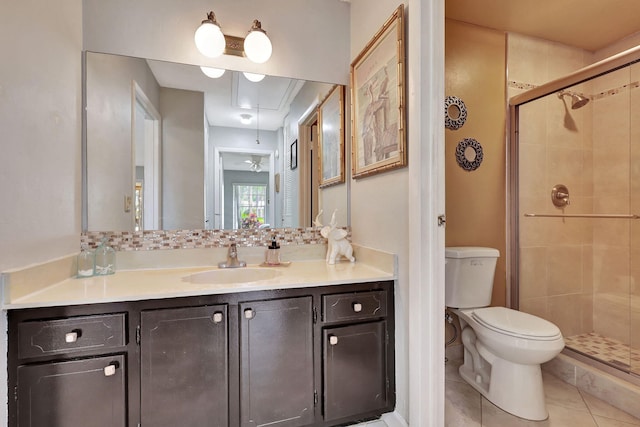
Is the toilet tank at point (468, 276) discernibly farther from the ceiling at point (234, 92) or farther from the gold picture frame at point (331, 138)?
the ceiling at point (234, 92)

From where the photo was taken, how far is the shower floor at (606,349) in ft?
5.84

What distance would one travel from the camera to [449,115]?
6.65ft

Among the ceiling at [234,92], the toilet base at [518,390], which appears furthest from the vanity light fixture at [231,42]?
the toilet base at [518,390]

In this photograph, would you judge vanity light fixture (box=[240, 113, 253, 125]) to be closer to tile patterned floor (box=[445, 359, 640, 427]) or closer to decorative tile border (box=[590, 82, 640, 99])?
tile patterned floor (box=[445, 359, 640, 427])

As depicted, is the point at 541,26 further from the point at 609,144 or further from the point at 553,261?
the point at 553,261

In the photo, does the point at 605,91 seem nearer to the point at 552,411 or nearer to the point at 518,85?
the point at 518,85

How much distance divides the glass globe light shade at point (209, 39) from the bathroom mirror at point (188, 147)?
0.40ft

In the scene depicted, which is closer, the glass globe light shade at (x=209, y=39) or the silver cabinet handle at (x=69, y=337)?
the silver cabinet handle at (x=69, y=337)

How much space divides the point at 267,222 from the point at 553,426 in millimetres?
1845

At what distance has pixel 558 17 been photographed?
Answer: 1989 mm

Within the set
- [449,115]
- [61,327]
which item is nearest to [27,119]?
[61,327]

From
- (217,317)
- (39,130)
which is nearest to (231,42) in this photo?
(39,130)

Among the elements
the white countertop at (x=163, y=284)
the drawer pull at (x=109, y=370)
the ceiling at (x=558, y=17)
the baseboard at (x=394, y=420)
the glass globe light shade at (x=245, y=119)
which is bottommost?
the baseboard at (x=394, y=420)

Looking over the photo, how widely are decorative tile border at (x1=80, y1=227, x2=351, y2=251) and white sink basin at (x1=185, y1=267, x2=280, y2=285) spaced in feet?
0.64
